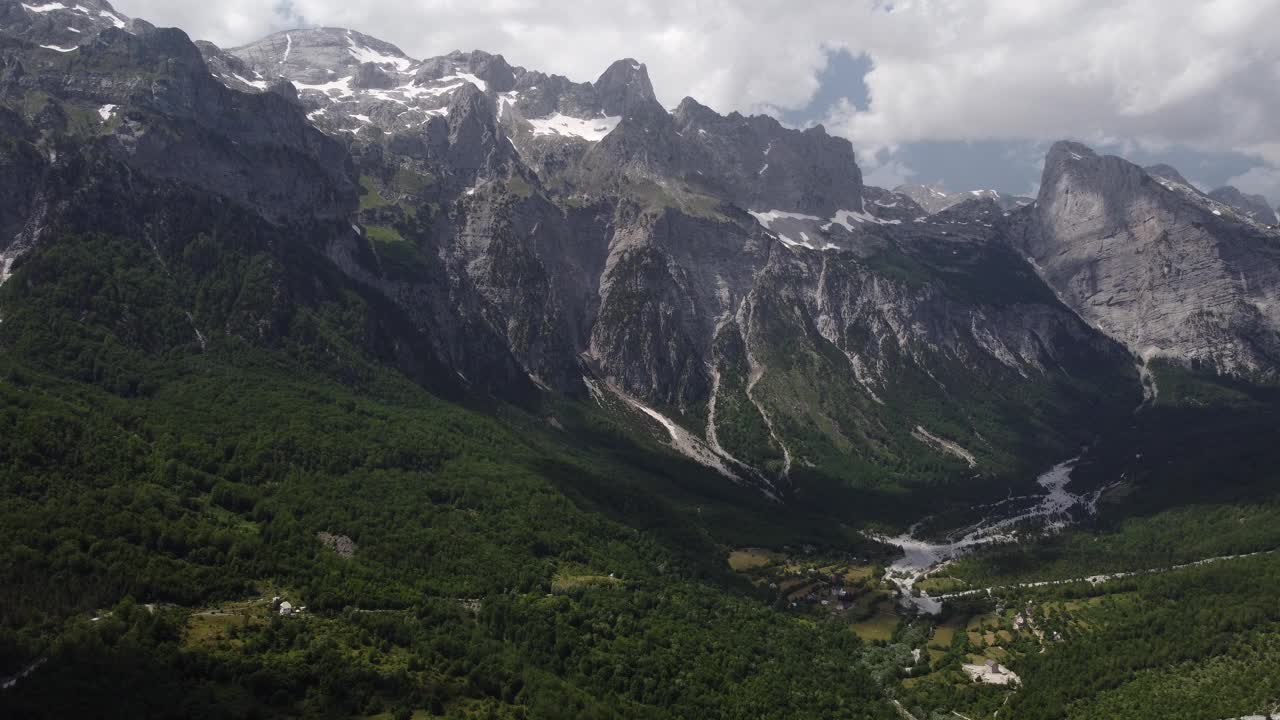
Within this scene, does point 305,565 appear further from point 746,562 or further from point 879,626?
point 746,562

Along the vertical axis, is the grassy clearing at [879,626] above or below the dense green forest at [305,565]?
below

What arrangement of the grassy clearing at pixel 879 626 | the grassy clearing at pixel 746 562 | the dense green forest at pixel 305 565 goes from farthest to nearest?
the grassy clearing at pixel 746 562
the grassy clearing at pixel 879 626
the dense green forest at pixel 305 565

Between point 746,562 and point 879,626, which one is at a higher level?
point 746,562

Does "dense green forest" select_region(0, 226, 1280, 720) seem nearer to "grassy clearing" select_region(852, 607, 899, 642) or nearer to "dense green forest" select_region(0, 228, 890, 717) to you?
"dense green forest" select_region(0, 228, 890, 717)

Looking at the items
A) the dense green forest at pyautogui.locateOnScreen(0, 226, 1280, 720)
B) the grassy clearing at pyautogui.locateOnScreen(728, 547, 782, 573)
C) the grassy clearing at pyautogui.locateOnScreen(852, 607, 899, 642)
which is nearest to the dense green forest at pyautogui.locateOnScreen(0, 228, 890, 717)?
the dense green forest at pyautogui.locateOnScreen(0, 226, 1280, 720)

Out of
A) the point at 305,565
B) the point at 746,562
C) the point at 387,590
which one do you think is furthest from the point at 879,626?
the point at 305,565

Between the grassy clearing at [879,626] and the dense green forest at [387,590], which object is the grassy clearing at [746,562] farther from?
the grassy clearing at [879,626]

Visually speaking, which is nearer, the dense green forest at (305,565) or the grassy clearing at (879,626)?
the dense green forest at (305,565)

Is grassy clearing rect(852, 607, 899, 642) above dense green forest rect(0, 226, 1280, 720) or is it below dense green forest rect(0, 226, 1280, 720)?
below

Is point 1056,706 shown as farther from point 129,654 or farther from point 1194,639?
point 129,654

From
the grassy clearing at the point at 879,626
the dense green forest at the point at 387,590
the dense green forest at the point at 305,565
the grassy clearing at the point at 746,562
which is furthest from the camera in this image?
the grassy clearing at the point at 746,562

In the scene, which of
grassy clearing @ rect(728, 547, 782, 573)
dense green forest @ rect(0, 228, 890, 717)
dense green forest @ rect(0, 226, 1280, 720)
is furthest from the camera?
grassy clearing @ rect(728, 547, 782, 573)

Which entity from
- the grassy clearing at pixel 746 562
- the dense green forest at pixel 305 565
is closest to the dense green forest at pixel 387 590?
the dense green forest at pixel 305 565

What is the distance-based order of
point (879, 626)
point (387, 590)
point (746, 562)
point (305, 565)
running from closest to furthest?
point (387, 590) → point (305, 565) → point (879, 626) → point (746, 562)
